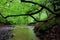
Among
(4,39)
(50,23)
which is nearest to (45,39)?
(50,23)

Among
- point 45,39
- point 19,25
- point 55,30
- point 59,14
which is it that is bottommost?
point 19,25

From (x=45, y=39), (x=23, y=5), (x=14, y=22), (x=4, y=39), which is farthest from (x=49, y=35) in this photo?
(x=14, y=22)

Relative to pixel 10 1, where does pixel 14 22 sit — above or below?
below

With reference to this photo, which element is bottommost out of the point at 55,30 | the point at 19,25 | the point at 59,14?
the point at 19,25

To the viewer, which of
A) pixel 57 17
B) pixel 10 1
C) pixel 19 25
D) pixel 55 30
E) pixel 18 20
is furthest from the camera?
pixel 19 25

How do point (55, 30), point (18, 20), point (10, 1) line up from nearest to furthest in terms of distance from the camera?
point (55, 30), point (10, 1), point (18, 20)

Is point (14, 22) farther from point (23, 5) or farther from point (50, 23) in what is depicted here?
point (50, 23)

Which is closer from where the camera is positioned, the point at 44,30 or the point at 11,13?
the point at 44,30

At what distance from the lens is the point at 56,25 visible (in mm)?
7414

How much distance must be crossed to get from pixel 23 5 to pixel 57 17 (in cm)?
265

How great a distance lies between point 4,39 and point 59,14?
251cm

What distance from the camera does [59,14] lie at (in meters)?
7.54

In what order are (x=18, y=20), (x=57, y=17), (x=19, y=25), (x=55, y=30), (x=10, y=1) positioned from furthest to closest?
(x=19, y=25)
(x=18, y=20)
(x=10, y=1)
(x=57, y=17)
(x=55, y=30)

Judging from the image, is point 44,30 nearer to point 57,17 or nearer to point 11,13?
point 57,17
